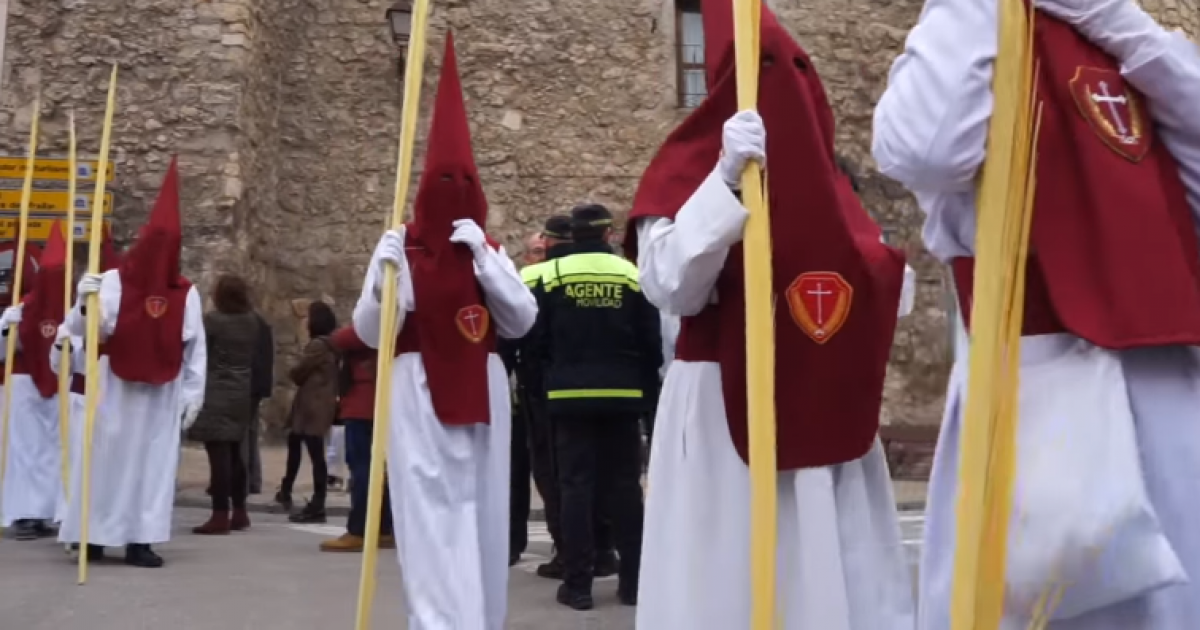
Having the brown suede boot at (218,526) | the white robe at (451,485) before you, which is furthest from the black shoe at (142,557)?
the white robe at (451,485)

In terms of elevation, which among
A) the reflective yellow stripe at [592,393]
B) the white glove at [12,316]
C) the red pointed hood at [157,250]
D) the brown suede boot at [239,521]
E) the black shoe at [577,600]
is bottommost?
the black shoe at [577,600]

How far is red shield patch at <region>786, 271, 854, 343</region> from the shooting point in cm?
325

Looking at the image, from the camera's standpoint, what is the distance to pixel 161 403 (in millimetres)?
7738

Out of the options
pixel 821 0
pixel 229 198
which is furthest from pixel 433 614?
pixel 821 0

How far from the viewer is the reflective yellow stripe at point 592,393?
598 cm

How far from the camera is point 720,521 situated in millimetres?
3195

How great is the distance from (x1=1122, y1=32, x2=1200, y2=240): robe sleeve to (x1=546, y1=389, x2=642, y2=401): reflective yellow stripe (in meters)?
3.87

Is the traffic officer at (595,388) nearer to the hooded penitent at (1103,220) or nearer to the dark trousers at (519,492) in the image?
the dark trousers at (519,492)

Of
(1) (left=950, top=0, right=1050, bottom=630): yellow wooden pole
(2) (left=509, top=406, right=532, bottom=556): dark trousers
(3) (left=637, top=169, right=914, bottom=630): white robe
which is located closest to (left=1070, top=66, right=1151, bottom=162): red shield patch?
(1) (left=950, top=0, right=1050, bottom=630): yellow wooden pole

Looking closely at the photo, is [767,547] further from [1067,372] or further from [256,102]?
[256,102]

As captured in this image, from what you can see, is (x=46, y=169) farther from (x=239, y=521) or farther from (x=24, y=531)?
(x=239, y=521)

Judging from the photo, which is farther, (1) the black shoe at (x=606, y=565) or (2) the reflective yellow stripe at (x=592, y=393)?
(1) the black shoe at (x=606, y=565)

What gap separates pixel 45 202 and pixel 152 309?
699 cm

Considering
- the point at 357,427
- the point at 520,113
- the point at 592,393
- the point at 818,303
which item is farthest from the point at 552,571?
the point at 520,113
